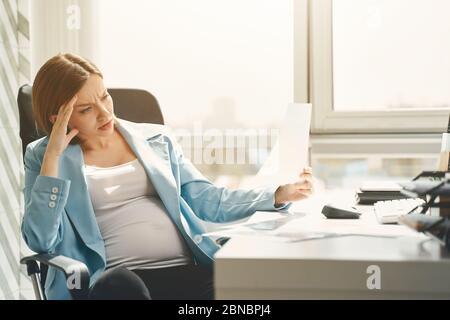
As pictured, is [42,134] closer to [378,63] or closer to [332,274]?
[332,274]

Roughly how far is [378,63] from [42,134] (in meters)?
1.28

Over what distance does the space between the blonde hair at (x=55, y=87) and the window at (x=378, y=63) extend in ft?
3.23

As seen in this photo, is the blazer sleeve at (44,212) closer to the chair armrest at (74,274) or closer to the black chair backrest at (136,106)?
the chair armrest at (74,274)

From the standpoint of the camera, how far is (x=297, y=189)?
1313 mm

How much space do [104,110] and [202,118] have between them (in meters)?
0.80

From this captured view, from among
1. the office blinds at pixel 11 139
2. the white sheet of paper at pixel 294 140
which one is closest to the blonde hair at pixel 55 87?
the white sheet of paper at pixel 294 140

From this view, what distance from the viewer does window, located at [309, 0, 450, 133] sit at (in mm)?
2111

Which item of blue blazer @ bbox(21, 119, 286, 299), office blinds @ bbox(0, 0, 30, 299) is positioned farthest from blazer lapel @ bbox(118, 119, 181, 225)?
office blinds @ bbox(0, 0, 30, 299)

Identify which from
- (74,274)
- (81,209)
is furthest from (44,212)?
(74,274)

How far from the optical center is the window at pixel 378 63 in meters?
2.11

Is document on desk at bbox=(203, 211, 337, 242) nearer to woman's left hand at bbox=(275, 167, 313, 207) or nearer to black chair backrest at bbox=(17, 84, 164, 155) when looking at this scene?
woman's left hand at bbox=(275, 167, 313, 207)

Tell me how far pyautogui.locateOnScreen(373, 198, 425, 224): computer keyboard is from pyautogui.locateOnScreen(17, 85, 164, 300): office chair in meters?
0.62
